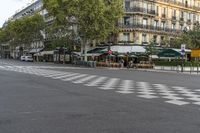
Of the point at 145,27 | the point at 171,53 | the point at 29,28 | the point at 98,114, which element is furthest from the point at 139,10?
the point at 98,114

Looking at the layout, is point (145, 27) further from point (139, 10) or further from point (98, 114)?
point (98, 114)

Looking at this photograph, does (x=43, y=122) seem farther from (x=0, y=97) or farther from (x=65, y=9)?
(x=65, y=9)

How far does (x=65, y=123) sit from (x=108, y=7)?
5414cm

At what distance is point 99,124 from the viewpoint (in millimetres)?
8312

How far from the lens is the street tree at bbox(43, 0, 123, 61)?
5994cm

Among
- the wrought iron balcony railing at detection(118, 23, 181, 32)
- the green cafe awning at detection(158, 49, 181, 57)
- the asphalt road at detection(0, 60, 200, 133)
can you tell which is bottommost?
the asphalt road at detection(0, 60, 200, 133)

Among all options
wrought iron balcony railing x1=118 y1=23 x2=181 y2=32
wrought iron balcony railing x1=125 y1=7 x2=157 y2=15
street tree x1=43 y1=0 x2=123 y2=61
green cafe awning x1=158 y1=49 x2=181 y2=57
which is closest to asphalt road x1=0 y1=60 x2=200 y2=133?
green cafe awning x1=158 y1=49 x2=181 y2=57

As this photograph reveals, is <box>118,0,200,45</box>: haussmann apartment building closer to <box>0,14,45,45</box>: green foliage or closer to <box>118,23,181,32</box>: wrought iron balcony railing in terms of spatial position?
<box>118,23,181,32</box>: wrought iron balcony railing

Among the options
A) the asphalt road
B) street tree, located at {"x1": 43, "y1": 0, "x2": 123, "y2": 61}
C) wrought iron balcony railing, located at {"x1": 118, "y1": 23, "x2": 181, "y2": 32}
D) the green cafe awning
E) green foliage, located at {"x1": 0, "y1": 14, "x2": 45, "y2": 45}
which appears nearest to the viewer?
the asphalt road

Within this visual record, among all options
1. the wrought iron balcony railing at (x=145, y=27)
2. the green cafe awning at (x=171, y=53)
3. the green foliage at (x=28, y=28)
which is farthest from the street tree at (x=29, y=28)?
the green cafe awning at (x=171, y=53)

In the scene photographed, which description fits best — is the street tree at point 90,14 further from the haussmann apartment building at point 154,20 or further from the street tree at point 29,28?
the street tree at point 29,28

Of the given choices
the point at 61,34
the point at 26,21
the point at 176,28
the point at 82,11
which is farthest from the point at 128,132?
the point at 26,21

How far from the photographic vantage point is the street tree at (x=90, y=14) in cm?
5994

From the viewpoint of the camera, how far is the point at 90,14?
59.7 meters
